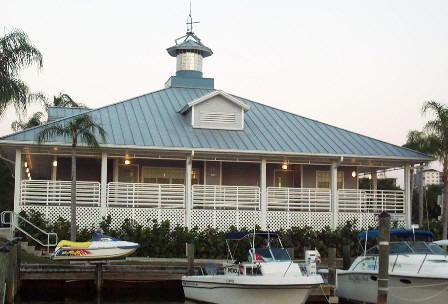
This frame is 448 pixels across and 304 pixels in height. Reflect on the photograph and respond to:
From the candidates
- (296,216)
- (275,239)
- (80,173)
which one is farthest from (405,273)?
(80,173)

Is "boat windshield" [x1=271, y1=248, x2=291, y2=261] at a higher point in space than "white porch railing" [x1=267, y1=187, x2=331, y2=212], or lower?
lower

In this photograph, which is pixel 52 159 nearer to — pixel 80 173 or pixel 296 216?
pixel 80 173

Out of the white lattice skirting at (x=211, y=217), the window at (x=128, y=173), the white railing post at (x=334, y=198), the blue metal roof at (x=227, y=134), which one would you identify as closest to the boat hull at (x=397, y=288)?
the white lattice skirting at (x=211, y=217)

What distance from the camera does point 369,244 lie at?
29875 mm

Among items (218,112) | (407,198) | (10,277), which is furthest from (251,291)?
(407,198)

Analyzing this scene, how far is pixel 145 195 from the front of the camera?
30.8 meters

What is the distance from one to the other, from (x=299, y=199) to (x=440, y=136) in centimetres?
695

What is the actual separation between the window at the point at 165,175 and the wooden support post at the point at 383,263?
15838mm

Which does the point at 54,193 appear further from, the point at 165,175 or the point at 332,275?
the point at 332,275

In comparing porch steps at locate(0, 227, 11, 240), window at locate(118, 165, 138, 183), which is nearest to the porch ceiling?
window at locate(118, 165, 138, 183)

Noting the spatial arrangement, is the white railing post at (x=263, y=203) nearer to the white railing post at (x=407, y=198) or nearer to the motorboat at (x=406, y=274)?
the motorboat at (x=406, y=274)

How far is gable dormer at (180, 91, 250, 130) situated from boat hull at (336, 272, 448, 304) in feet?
35.5

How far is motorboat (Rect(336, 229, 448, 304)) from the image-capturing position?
69.2 feet

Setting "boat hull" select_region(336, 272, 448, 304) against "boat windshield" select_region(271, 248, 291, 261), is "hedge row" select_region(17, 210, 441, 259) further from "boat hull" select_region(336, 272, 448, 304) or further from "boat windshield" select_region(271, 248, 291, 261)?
"boat windshield" select_region(271, 248, 291, 261)
